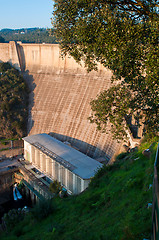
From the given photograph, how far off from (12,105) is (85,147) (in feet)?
35.8

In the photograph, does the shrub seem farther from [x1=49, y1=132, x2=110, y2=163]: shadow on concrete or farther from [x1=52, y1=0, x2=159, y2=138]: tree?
[x1=52, y1=0, x2=159, y2=138]: tree

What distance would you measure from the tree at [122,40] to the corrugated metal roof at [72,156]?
6.27m

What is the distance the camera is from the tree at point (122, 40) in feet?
21.6

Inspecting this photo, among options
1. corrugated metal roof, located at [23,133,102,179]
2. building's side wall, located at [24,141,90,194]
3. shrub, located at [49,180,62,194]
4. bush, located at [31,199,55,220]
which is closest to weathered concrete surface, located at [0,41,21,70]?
corrugated metal roof, located at [23,133,102,179]

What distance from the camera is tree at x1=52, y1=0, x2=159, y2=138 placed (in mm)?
6586

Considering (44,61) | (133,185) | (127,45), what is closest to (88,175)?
(133,185)

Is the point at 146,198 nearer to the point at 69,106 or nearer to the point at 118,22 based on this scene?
the point at 118,22

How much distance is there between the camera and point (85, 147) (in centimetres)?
2111

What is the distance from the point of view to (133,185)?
7520 mm

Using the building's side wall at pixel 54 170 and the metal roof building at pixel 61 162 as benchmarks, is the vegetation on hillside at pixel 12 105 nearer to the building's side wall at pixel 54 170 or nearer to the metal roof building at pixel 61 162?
the metal roof building at pixel 61 162

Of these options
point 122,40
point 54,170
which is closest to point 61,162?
point 54,170

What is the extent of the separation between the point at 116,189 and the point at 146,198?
6.96ft

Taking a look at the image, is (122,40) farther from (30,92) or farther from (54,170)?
(30,92)

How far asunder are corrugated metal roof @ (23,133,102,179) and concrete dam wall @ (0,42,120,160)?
6.45 ft
